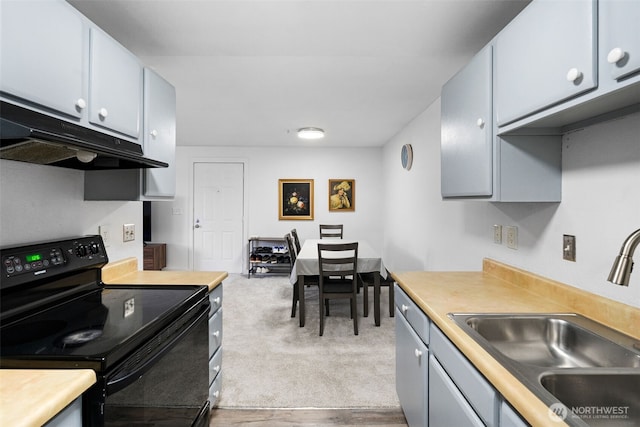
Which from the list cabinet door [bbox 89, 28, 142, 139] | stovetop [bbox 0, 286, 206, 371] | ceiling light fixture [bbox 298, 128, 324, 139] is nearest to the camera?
stovetop [bbox 0, 286, 206, 371]

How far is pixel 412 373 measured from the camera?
5.16 feet

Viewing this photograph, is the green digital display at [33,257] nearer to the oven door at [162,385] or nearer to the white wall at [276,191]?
the oven door at [162,385]

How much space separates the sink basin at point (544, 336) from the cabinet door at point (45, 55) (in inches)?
67.1

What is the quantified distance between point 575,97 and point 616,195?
0.48 metres

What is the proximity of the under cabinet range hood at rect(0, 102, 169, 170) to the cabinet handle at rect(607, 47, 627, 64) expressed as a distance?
5.22ft

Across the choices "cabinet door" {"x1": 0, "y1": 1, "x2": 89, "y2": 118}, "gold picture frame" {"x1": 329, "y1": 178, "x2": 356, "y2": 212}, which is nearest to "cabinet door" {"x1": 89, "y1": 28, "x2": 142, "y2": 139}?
"cabinet door" {"x1": 0, "y1": 1, "x2": 89, "y2": 118}

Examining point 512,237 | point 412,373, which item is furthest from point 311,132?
point 412,373

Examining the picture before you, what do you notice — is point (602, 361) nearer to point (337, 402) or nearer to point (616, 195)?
point (616, 195)

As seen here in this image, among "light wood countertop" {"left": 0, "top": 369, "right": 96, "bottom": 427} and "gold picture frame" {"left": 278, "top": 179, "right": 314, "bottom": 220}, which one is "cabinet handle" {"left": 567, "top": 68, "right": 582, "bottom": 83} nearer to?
"light wood countertop" {"left": 0, "top": 369, "right": 96, "bottom": 427}

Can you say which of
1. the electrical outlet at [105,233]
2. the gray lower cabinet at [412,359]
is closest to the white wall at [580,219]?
the gray lower cabinet at [412,359]

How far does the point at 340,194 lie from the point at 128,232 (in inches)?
161

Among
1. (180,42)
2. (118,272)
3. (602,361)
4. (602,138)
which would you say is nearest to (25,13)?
(180,42)

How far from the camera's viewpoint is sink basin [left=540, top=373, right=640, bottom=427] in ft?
2.71

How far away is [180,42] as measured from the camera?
1.94 metres
